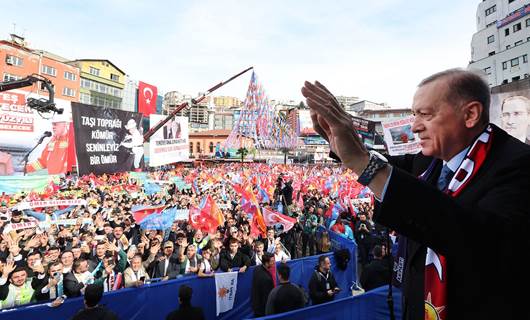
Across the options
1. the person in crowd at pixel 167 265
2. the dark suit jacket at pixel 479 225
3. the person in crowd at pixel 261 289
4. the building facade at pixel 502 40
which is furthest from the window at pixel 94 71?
the dark suit jacket at pixel 479 225

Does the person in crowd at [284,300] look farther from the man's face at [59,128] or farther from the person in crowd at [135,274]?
the man's face at [59,128]

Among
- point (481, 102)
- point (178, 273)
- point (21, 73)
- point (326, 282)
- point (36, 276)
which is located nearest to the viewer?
point (481, 102)

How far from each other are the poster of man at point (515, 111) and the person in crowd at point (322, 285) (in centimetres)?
556

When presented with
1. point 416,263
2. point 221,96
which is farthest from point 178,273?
point 221,96

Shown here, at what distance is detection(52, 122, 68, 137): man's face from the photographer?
38.4 feet

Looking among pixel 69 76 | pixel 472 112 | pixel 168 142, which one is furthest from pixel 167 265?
pixel 69 76

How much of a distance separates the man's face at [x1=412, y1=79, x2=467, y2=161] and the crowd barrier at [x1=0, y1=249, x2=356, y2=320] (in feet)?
17.7

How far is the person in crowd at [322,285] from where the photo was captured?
5.65 metres

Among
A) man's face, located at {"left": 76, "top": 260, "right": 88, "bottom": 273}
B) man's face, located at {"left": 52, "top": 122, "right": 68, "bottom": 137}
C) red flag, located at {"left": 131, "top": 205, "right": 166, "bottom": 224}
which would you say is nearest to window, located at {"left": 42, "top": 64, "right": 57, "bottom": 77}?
man's face, located at {"left": 52, "top": 122, "right": 68, "bottom": 137}

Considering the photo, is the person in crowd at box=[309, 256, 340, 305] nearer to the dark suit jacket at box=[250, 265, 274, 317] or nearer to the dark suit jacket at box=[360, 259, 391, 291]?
the dark suit jacket at box=[360, 259, 391, 291]

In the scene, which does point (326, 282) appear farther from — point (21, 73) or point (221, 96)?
point (221, 96)

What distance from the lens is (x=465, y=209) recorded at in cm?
83

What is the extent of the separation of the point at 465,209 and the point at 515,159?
0.32m

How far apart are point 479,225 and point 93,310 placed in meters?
4.56
